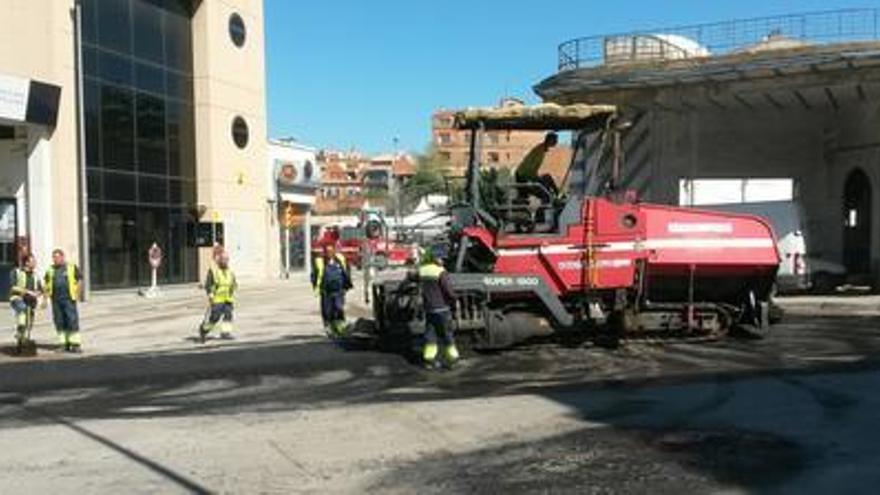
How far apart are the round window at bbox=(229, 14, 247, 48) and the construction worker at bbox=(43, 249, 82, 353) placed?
26.0 metres

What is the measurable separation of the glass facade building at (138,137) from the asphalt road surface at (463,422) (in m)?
19.9

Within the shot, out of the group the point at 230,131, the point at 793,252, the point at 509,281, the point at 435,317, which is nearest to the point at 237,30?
the point at 230,131

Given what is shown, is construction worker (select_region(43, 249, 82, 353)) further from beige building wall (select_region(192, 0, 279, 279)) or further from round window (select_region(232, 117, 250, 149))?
round window (select_region(232, 117, 250, 149))

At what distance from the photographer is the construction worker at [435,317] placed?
53.9ft

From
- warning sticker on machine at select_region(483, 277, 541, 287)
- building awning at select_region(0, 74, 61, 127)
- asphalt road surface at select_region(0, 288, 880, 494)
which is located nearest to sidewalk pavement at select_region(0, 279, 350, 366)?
asphalt road surface at select_region(0, 288, 880, 494)

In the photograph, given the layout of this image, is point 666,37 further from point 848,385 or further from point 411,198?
point 848,385

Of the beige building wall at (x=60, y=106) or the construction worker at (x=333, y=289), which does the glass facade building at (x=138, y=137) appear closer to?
the beige building wall at (x=60, y=106)

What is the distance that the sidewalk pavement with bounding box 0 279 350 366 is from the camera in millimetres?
21766

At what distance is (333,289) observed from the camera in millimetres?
21703

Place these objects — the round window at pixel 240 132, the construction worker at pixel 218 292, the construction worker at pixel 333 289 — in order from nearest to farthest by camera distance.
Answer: the construction worker at pixel 333 289, the construction worker at pixel 218 292, the round window at pixel 240 132

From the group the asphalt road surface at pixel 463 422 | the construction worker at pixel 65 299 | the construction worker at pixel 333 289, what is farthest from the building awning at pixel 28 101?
the asphalt road surface at pixel 463 422

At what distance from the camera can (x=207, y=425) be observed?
39.8 ft

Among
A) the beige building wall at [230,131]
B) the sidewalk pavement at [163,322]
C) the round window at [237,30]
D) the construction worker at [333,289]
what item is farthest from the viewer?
the round window at [237,30]

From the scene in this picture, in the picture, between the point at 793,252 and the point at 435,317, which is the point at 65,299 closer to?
the point at 435,317
